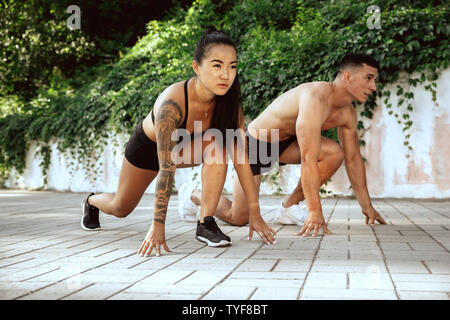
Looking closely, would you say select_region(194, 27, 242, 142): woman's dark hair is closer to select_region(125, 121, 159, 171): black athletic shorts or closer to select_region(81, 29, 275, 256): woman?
Result: select_region(81, 29, 275, 256): woman

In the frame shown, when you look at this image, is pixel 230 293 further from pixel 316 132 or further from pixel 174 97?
pixel 316 132

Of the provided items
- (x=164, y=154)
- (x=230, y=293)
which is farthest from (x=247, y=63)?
(x=230, y=293)

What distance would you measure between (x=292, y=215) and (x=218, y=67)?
181 cm

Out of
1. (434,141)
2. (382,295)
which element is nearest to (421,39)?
(434,141)

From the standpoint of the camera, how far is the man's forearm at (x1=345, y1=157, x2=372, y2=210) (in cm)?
415

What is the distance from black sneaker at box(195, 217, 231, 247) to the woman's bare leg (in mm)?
631

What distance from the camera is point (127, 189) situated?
376cm

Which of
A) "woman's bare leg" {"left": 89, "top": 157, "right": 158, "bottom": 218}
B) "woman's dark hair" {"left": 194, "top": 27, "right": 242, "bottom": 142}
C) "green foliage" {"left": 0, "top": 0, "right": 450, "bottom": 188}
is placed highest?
"green foliage" {"left": 0, "top": 0, "right": 450, "bottom": 188}

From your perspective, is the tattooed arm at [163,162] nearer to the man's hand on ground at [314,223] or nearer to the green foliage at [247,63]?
the man's hand on ground at [314,223]

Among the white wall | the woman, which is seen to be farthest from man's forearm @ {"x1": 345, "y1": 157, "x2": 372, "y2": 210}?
the white wall

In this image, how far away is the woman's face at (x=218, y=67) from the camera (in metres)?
2.93

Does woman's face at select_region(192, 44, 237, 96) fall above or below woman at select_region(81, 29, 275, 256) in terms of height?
above

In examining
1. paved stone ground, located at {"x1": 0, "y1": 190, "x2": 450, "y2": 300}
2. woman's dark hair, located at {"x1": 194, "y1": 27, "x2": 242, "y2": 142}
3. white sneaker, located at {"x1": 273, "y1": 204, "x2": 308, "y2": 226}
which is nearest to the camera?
paved stone ground, located at {"x1": 0, "y1": 190, "x2": 450, "y2": 300}

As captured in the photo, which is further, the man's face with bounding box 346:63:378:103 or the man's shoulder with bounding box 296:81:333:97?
the man's face with bounding box 346:63:378:103
